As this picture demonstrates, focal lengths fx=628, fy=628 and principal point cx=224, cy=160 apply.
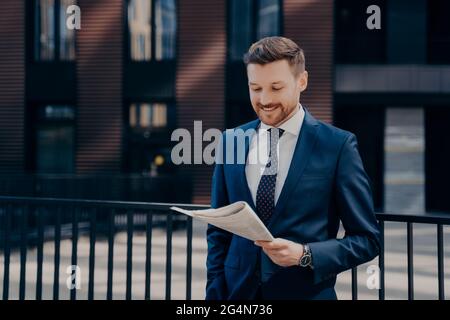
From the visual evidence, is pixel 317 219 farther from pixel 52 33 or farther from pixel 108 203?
pixel 52 33

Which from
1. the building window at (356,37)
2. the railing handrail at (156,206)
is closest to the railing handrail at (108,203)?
the railing handrail at (156,206)

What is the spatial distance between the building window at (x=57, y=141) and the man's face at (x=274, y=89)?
59.0 ft

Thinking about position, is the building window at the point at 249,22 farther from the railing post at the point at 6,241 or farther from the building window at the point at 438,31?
the railing post at the point at 6,241

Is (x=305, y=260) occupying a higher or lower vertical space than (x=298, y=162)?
lower

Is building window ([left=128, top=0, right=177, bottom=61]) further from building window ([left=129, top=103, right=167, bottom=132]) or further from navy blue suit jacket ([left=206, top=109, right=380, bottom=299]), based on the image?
navy blue suit jacket ([left=206, top=109, right=380, bottom=299])

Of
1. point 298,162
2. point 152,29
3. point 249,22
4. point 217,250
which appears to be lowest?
point 217,250

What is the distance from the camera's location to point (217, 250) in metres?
2.74

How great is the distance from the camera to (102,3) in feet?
63.1

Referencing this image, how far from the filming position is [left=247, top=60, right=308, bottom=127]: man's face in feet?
8.01

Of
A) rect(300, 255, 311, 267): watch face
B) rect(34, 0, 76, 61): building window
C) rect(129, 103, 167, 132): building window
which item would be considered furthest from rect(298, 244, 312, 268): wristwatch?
rect(34, 0, 76, 61): building window

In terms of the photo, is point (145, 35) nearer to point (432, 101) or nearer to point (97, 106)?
point (97, 106)

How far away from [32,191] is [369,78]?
34.9ft

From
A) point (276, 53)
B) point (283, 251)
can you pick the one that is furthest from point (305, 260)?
point (276, 53)

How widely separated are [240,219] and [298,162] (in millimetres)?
417
